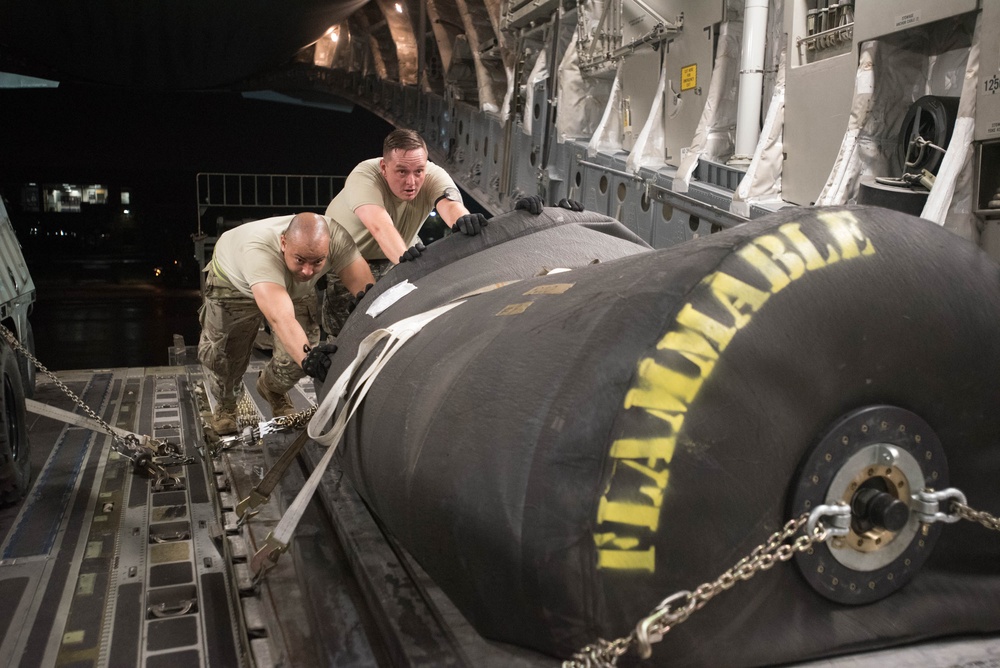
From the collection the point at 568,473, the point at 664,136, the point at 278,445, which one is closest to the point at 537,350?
the point at 568,473

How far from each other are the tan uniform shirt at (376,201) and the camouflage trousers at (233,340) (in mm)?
609

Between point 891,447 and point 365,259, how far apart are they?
3521mm

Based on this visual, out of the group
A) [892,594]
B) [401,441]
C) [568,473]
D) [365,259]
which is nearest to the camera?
[568,473]

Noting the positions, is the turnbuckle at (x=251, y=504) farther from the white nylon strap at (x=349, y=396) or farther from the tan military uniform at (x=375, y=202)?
the tan military uniform at (x=375, y=202)

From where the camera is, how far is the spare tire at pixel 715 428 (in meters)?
1.46

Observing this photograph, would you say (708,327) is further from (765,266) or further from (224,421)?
(224,421)

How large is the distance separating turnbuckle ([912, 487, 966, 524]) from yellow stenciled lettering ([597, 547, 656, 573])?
1.76ft

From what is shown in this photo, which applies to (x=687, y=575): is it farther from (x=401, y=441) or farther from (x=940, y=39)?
(x=940, y=39)

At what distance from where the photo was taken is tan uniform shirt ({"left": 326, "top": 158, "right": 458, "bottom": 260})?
13.5 feet

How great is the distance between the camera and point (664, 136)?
6766 mm

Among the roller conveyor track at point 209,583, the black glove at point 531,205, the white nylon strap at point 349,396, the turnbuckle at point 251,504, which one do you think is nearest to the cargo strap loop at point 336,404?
the white nylon strap at point 349,396

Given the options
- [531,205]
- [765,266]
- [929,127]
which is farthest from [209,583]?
[929,127]

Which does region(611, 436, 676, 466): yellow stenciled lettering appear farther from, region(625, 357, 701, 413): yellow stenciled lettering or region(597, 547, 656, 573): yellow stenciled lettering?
region(597, 547, 656, 573): yellow stenciled lettering

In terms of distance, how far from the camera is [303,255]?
12.6 feet
